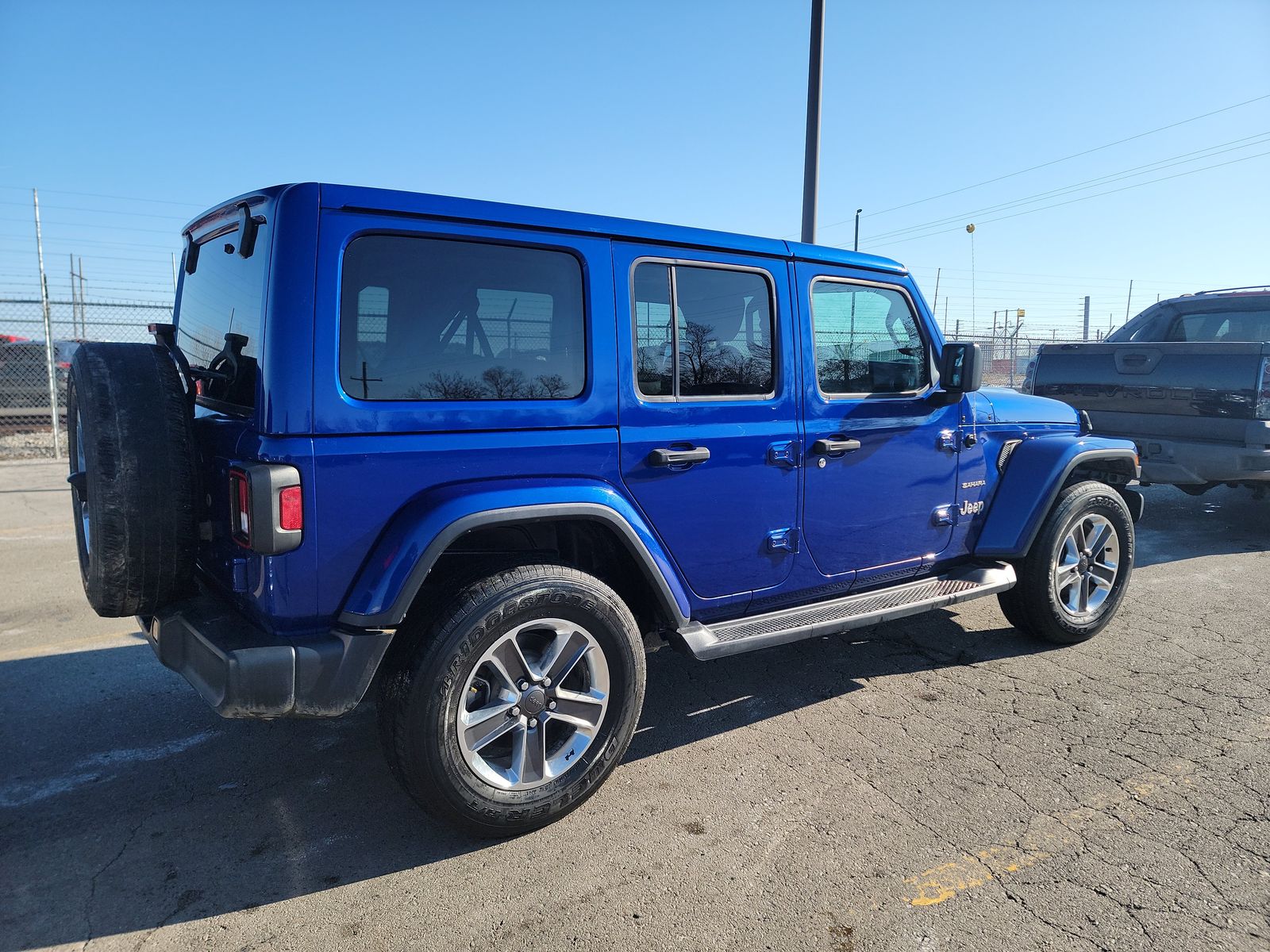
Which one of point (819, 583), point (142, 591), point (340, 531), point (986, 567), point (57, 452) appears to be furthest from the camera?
point (57, 452)

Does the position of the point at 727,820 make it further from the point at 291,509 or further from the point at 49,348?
the point at 49,348

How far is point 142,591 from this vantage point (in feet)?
8.41

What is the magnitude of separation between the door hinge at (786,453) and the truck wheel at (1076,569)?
5.60ft

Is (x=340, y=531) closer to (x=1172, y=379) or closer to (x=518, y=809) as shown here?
(x=518, y=809)

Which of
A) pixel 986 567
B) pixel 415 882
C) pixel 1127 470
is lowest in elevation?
pixel 415 882

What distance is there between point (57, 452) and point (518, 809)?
11.6m

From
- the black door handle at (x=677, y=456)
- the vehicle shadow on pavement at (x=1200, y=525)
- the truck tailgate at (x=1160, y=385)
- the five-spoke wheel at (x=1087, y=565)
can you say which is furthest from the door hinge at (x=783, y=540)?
the truck tailgate at (x=1160, y=385)

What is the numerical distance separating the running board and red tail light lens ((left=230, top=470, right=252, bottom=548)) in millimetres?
1531

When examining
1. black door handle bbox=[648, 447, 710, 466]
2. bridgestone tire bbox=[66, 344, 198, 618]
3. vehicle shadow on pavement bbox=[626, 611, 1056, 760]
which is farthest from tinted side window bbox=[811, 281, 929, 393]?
bridgestone tire bbox=[66, 344, 198, 618]

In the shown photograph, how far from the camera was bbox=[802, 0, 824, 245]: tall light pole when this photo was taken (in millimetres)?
7961

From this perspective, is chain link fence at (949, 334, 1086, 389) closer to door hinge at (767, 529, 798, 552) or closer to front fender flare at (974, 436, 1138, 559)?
front fender flare at (974, 436, 1138, 559)

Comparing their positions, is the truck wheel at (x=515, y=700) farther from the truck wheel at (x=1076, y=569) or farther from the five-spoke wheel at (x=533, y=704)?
the truck wheel at (x=1076, y=569)

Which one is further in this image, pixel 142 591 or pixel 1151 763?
pixel 1151 763

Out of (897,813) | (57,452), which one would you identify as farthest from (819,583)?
(57,452)
